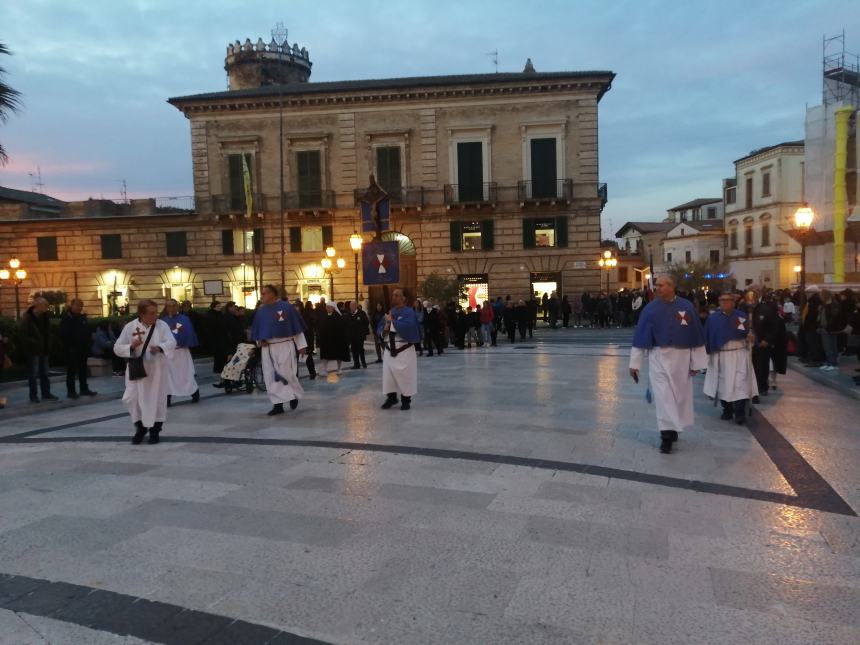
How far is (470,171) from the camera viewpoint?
112 ft

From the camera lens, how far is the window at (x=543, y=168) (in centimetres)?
3341

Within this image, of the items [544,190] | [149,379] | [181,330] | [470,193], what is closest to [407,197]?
[470,193]

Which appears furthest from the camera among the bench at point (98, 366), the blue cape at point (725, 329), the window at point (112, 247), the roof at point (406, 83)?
the window at point (112, 247)

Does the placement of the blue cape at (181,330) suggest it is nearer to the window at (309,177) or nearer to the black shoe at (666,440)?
the black shoe at (666,440)

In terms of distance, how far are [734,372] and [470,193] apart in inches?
1051

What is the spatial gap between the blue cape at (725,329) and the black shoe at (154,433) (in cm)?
677

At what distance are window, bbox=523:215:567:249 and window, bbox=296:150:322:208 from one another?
10.9m

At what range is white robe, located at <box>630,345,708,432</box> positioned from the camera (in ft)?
22.6

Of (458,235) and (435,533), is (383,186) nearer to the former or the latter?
(458,235)

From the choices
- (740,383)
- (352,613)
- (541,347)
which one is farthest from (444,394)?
(541,347)

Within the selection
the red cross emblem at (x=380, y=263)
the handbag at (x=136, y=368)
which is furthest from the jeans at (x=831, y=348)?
the handbag at (x=136, y=368)

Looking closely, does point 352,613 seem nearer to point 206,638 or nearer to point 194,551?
point 206,638

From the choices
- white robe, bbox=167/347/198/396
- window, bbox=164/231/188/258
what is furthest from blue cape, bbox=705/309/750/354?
window, bbox=164/231/188/258

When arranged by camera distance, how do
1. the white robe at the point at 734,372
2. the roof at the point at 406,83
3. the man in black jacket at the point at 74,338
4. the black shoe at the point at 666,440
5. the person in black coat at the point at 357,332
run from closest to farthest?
the black shoe at the point at 666,440 → the white robe at the point at 734,372 → the man in black jacket at the point at 74,338 → the person in black coat at the point at 357,332 → the roof at the point at 406,83
